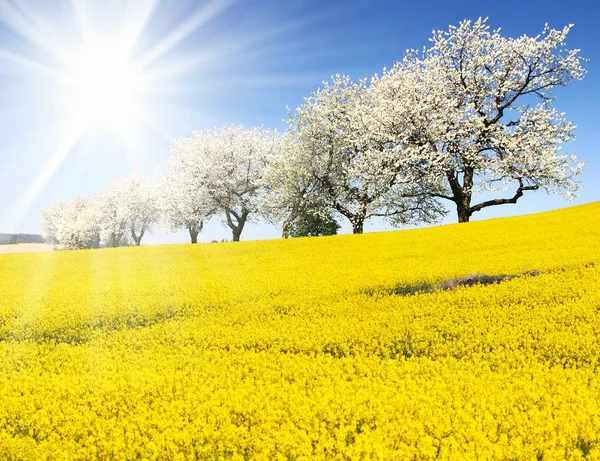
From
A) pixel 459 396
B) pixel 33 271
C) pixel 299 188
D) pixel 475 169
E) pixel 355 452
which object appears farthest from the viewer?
pixel 299 188

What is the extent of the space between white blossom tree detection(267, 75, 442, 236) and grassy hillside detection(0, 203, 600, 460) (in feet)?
69.1

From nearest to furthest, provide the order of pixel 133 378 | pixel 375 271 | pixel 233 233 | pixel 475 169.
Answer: pixel 133 378 → pixel 375 271 → pixel 475 169 → pixel 233 233

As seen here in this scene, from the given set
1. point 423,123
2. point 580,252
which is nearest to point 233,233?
point 423,123

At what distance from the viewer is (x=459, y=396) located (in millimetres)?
7156

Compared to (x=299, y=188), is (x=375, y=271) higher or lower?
lower

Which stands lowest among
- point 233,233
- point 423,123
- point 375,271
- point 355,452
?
point 355,452

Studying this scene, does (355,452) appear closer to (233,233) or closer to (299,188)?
(299,188)

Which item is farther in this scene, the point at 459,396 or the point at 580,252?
the point at 580,252

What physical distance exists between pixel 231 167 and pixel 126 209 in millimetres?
32851

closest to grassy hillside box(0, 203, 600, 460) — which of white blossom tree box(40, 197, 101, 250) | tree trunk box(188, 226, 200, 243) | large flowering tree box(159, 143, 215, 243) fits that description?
large flowering tree box(159, 143, 215, 243)

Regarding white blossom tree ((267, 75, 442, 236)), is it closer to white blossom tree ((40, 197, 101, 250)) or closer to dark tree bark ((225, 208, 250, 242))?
dark tree bark ((225, 208, 250, 242))

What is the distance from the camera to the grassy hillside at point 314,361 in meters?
6.25

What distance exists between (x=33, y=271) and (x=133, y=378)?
17.3 metres

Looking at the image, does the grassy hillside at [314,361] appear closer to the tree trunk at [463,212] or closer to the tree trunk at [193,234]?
the tree trunk at [463,212]
